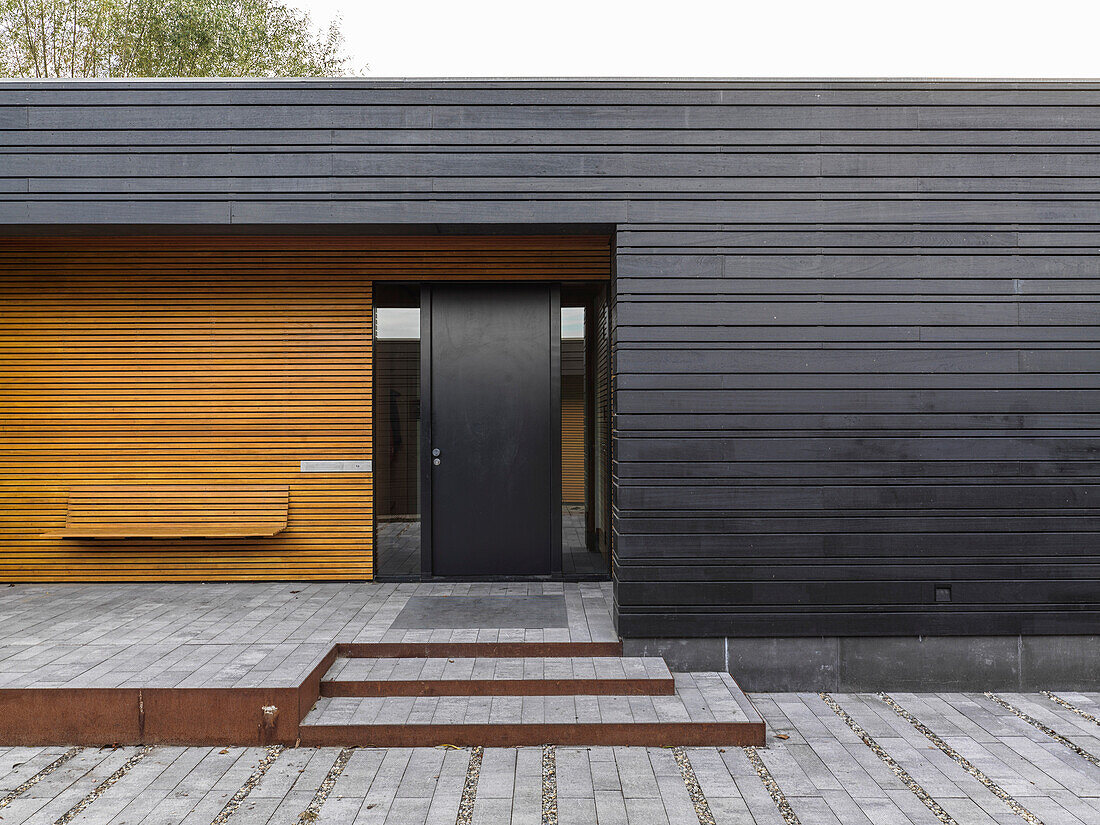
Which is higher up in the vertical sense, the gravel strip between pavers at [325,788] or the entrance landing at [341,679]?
the entrance landing at [341,679]

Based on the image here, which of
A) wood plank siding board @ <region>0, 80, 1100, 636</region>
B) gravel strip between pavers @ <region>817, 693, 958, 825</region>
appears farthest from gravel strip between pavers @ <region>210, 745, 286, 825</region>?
gravel strip between pavers @ <region>817, 693, 958, 825</region>

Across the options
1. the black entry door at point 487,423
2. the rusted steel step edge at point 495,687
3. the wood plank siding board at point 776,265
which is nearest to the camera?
the rusted steel step edge at point 495,687

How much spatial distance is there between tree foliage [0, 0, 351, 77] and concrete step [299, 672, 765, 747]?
594 inches

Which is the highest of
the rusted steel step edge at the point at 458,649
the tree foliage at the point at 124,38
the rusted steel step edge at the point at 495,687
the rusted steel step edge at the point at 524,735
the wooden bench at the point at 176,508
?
the tree foliage at the point at 124,38

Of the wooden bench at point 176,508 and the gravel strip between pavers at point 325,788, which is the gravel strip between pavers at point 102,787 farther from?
the wooden bench at point 176,508

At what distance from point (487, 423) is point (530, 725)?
8.90 feet

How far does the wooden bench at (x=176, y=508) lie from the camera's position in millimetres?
5926

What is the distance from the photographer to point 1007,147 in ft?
15.2

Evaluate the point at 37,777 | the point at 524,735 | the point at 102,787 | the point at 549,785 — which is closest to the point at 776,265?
the point at 524,735

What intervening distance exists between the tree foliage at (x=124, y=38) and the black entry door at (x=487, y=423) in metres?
12.5

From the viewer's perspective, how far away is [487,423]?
6035mm

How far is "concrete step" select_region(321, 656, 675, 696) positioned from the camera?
413 cm

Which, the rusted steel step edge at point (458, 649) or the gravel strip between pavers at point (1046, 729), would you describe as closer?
the gravel strip between pavers at point (1046, 729)

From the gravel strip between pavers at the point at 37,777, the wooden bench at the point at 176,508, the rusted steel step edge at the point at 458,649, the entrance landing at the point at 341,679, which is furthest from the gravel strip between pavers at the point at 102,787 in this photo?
the wooden bench at the point at 176,508
